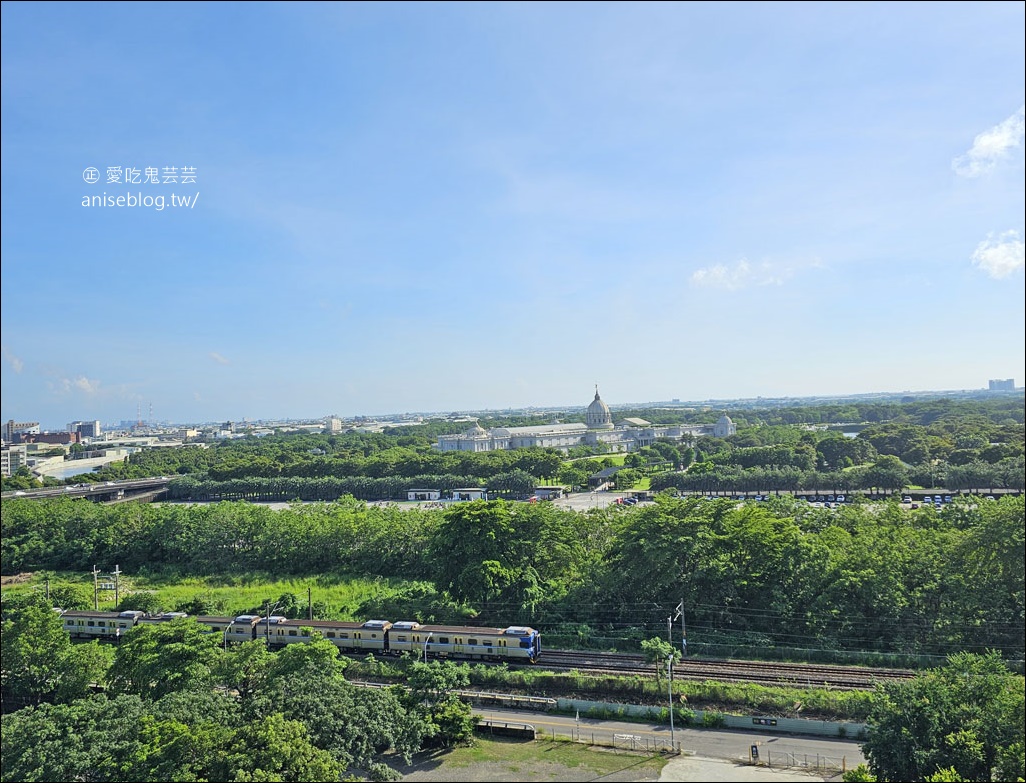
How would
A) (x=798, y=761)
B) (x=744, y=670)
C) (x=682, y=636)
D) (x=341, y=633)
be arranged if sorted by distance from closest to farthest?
(x=798, y=761), (x=744, y=670), (x=682, y=636), (x=341, y=633)

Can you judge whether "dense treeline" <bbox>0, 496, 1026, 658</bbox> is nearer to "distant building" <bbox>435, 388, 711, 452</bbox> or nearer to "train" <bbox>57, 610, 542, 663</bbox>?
"train" <bbox>57, 610, 542, 663</bbox>

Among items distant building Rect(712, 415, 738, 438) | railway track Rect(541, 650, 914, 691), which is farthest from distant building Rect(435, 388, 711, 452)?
railway track Rect(541, 650, 914, 691)

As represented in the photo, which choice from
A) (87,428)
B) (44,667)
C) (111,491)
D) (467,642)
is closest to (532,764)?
(467,642)

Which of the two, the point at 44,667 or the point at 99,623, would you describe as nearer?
the point at 44,667

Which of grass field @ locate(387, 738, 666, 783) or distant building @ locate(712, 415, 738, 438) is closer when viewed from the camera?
grass field @ locate(387, 738, 666, 783)

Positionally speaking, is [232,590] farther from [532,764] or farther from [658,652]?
[658,652]

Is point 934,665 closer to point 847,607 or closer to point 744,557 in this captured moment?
point 847,607

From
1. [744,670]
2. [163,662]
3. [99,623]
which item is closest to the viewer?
[163,662]

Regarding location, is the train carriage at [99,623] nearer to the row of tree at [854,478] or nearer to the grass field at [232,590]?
the grass field at [232,590]
